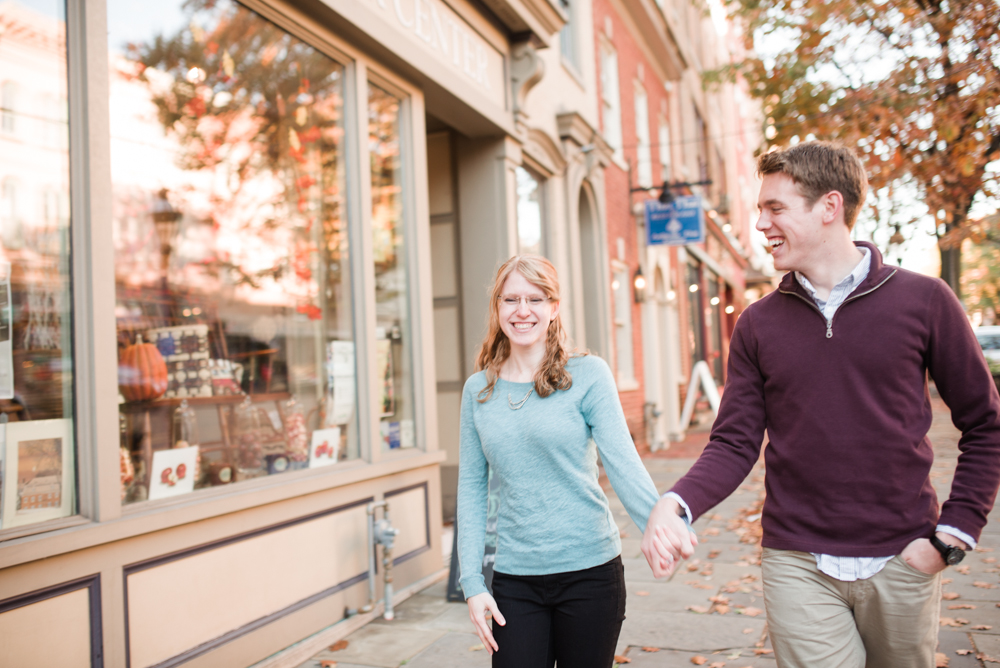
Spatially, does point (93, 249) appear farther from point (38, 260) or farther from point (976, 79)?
point (976, 79)

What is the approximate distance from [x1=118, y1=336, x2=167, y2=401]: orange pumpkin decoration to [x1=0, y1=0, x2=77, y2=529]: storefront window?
94cm

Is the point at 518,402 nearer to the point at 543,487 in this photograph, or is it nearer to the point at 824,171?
the point at 543,487

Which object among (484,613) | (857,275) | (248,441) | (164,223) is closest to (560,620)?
(484,613)

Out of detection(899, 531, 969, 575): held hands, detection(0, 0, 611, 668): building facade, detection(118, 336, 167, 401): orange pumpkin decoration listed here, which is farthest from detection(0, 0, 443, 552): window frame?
detection(899, 531, 969, 575): held hands

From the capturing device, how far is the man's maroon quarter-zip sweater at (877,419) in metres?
2.07

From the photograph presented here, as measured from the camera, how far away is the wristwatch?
6.47 ft

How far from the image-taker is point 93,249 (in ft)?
11.3

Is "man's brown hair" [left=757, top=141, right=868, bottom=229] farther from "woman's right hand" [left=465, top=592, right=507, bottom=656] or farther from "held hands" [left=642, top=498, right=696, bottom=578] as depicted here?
"woman's right hand" [left=465, top=592, right=507, bottom=656]

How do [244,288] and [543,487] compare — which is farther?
[244,288]

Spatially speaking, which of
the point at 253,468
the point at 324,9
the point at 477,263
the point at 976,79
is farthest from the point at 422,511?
the point at 976,79

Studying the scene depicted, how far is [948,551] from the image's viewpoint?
1.98 metres

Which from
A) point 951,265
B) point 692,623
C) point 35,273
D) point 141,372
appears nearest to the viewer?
point 35,273

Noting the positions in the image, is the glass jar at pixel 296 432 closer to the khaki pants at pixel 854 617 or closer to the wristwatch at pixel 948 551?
the khaki pants at pixel 854 617

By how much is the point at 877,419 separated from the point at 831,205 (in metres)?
0.61
